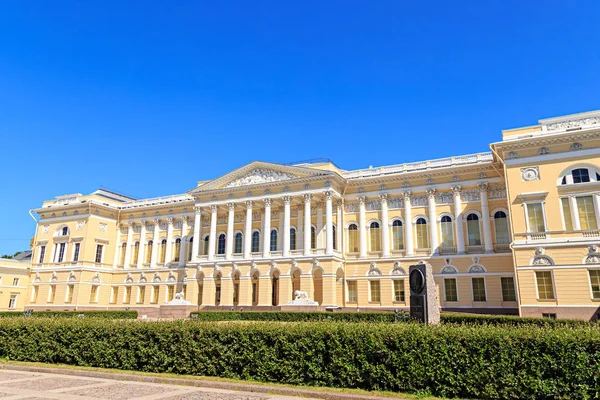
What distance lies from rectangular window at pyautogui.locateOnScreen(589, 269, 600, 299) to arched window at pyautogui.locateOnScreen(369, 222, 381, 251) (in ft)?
53.7

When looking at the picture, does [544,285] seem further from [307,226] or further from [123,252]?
[123,252]

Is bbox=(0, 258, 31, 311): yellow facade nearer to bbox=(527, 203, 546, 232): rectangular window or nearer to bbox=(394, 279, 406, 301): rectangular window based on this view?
bbox=(394, 279, 406, 301): rectangular window

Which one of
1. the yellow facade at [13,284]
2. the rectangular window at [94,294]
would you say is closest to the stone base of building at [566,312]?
the rectangular window at [94,294]

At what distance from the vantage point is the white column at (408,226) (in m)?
37.3

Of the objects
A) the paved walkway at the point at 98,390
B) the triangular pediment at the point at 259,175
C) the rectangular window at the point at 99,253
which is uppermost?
the triangular pediment at the point at 259,175

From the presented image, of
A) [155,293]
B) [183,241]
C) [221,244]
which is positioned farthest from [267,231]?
[155,293]

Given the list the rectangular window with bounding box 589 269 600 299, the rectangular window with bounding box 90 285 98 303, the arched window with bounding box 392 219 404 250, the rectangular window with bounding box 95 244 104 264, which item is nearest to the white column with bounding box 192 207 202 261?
the rectangular window with bounding box 95 244 104 264

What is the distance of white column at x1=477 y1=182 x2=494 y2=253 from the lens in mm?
34312

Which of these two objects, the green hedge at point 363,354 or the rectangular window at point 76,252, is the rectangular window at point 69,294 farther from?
the green hedge at point 363,354

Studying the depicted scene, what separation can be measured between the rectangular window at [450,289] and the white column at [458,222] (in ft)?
8.08

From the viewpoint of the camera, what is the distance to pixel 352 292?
127 ft

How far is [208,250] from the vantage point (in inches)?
1790

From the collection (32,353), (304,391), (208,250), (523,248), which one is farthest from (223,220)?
(304,391)

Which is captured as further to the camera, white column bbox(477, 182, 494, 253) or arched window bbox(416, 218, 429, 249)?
arched window bbox(416, 218, 429, 249)
